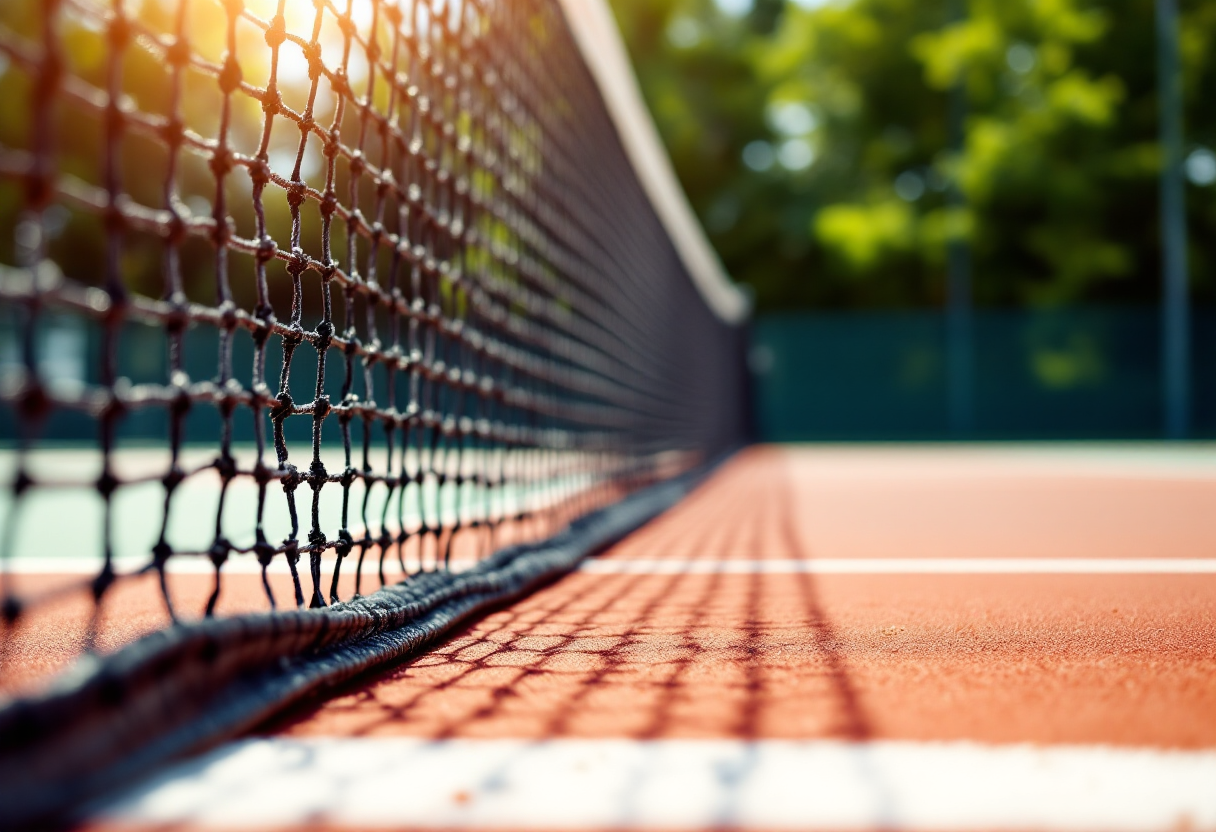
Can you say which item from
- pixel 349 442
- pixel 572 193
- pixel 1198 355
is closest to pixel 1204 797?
pixel 349 442

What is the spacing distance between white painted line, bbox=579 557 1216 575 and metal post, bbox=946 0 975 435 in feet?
45.6

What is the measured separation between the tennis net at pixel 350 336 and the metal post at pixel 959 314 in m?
9.93

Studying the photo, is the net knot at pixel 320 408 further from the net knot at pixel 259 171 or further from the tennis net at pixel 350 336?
the net knot at pixel 259 171

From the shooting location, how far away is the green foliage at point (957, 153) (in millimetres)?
17391

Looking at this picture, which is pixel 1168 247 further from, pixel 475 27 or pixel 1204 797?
pixel 1204 797

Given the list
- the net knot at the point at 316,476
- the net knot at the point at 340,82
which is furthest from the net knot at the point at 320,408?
the net knot at the point at 340,82

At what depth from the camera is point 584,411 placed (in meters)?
4.76

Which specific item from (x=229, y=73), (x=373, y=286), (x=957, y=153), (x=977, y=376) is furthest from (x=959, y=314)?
(x=229, y=73)

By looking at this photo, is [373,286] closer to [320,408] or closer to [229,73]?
[320,408]

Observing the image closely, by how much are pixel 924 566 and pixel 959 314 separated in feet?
47.0

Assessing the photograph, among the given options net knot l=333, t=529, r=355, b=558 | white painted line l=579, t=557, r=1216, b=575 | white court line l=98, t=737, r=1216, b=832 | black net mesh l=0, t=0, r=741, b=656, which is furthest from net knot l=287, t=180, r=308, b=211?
white painted line l=579, t=557, r=1216, b=575

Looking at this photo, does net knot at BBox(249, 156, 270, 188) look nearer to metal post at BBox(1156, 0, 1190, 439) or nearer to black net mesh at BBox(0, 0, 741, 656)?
black net mesh at BBox(0, 0, 741, 656)

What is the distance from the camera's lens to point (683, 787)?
107 cm

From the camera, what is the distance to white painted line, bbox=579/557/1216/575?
283 cm
